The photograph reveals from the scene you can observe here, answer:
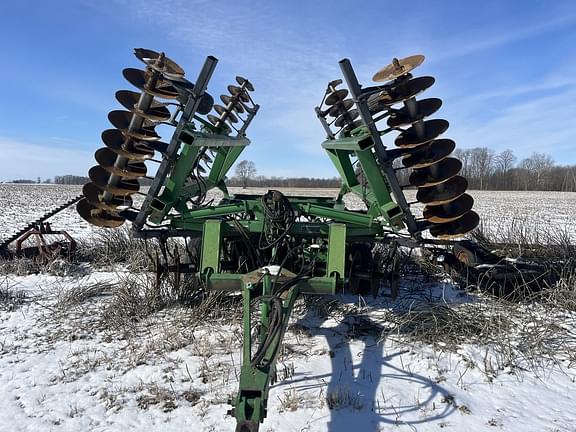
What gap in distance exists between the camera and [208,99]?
14.8ft

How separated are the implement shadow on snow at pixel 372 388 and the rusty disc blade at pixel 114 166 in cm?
230

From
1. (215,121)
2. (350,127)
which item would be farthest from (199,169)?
(350,127)

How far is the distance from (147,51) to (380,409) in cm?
352

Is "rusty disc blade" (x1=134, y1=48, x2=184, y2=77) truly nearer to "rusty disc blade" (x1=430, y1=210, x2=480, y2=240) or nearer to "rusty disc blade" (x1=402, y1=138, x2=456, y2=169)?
"rusty disc blade" (x1=402, y1=138, x2=456, y2=169)

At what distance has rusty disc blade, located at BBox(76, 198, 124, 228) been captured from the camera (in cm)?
449

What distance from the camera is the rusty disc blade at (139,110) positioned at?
158 inches

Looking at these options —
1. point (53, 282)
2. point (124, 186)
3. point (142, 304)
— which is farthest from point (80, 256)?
point (124, 186)

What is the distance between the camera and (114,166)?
416cm

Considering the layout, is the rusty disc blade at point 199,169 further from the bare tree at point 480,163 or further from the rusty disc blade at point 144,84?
the bare tree at point 480,163

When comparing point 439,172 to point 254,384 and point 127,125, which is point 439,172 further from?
point 127,125

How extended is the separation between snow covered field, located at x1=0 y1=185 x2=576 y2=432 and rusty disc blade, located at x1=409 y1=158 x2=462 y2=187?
51.0 inches

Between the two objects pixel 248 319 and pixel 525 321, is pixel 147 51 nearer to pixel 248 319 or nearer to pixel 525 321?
pixel 248 319

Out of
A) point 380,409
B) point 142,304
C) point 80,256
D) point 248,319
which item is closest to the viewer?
point 248,319

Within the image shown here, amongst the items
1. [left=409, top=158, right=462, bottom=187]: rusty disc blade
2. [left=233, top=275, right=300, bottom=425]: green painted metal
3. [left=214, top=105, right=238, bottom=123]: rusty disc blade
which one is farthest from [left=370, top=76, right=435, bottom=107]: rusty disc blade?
[left=214, top=105, right=238, bottom=123]: rusty disc blade
